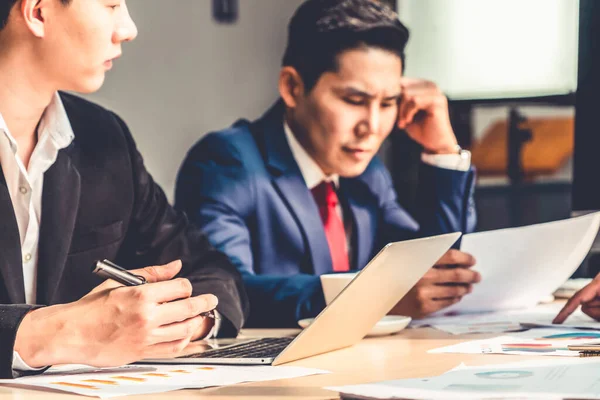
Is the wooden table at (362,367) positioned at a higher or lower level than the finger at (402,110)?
lower

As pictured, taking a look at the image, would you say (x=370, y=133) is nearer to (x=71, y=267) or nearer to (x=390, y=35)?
(x=390, y=35)

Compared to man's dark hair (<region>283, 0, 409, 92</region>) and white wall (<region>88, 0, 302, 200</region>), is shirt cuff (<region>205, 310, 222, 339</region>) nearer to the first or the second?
man's dark hair (<region>283, 0, 409, 92</region>)

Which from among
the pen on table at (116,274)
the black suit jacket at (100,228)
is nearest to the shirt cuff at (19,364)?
the pen on table at (116,274)

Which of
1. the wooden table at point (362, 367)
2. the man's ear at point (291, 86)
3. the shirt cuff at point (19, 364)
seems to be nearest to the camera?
the wooden table at point (362, 367)

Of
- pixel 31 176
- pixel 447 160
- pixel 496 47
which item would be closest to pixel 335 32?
pixel 447 160

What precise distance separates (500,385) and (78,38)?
918 mm

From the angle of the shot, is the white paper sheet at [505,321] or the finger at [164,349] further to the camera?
the white paper sheet at [505,321]

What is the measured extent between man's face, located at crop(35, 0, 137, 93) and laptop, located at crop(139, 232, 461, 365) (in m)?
0.50

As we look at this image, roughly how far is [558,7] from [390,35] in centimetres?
79

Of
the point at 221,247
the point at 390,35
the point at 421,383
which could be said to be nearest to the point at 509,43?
the point at 390,35

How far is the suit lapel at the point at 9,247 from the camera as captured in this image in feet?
4.77

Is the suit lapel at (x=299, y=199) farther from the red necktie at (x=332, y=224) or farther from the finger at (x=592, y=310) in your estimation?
the finger at (x=592, y=310)

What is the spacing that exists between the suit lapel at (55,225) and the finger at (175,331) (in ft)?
1.38

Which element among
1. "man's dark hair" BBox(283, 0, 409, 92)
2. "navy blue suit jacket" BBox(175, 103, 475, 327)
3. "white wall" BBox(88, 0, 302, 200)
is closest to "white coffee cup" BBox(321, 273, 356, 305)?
"navy blue suit jacket" BBox(175, 103, 475, 327)
